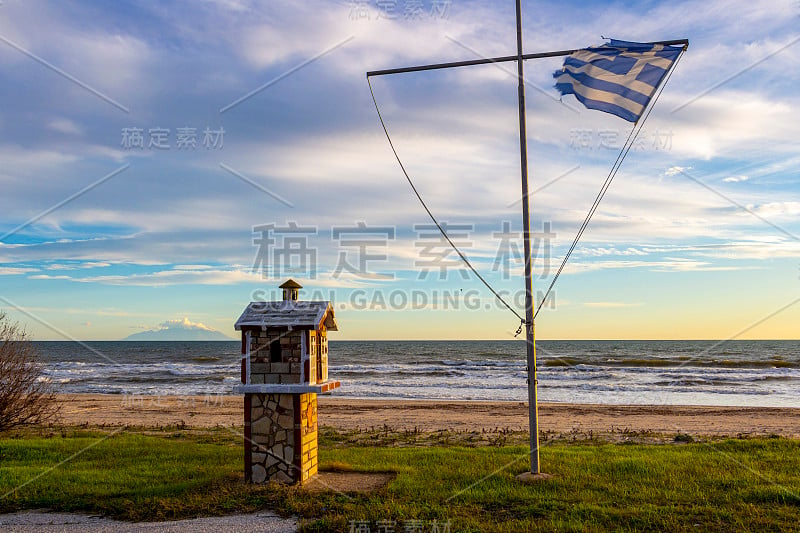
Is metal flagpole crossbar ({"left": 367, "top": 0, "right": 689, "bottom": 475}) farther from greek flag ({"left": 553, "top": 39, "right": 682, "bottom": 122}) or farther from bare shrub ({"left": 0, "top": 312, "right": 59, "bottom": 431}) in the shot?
bare shrub ({"left": 0, "top": 312, "right": 59, "bottom": 431})

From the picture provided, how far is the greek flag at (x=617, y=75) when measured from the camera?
32.0 ft

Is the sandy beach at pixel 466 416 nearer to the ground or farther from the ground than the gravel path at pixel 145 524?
nearer to the ground

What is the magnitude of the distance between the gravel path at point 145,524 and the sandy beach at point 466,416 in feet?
40.7

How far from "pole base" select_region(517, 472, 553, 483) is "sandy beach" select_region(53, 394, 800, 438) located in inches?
398

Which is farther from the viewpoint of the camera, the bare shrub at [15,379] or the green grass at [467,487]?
the bare shrub at [15,379]

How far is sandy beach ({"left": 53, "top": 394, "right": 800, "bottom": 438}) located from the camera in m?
22.2

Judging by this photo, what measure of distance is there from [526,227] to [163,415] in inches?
852

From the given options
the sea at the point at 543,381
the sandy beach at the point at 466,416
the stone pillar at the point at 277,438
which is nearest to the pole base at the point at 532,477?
the stone pillar at the point at 277,438

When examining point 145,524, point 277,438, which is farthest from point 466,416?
point 145,524

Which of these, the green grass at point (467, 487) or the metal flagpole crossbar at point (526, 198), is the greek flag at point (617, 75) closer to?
the metal flagpole crossbar at point (526, 198)

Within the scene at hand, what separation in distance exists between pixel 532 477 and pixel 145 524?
6512 mm

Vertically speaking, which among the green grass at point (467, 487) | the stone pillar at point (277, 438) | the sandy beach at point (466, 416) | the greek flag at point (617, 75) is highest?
the greek flag at point (617, 75)

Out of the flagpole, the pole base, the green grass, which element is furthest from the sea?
the flagpole

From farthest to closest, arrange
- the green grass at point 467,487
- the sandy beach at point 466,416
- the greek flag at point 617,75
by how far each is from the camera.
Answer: the sandy beach at point 466,416 → the greek flag at point 617,75 → the green grass at point 467,487
